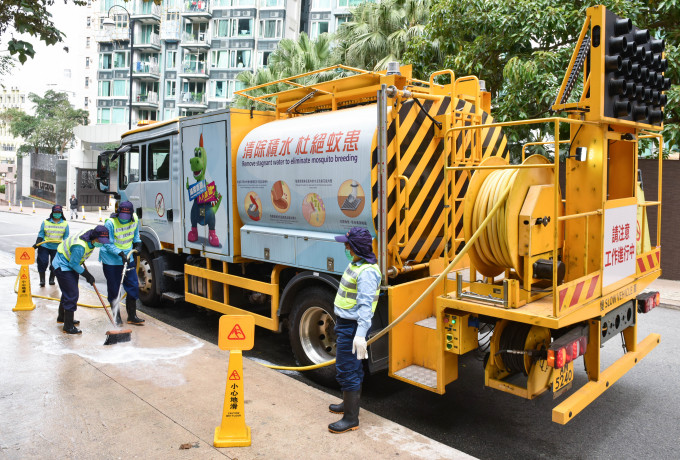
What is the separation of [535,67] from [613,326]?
8408 millimetres

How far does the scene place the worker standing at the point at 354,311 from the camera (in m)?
4.53

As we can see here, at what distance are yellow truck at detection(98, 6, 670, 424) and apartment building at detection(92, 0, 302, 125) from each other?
119 ft

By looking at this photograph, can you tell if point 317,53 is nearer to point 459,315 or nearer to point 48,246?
point 48,246

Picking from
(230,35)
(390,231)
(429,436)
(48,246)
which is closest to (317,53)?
(48,246)

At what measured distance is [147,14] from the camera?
156ft

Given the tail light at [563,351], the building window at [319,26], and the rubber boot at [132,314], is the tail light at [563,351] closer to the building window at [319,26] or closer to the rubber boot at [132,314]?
the rubber boot at [132,314]

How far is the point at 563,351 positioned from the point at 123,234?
20.8 feet

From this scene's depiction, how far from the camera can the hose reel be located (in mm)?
4285

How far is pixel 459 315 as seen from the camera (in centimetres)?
459

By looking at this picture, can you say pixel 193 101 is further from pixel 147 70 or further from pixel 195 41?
pixel 147 70

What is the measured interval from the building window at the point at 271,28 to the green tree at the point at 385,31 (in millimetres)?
25126

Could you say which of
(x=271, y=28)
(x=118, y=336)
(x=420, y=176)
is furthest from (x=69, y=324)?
(x=271, y=28)

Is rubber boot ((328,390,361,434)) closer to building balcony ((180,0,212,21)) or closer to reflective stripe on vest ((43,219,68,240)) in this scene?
reflective stripe on vest ((43,219,68,240))

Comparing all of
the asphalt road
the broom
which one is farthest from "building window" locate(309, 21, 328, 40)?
the asphalt road
